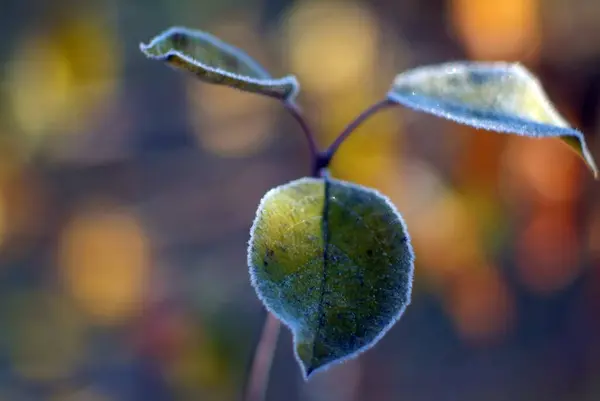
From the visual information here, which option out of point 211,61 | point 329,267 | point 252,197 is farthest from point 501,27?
point 329,267

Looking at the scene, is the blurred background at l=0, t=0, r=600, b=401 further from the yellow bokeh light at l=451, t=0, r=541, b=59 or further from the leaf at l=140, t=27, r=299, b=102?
the leaf at l=140, t=27, r=299, b=102

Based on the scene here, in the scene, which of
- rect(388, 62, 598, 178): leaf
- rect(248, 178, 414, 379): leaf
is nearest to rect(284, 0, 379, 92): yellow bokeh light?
rect(388, 62, 598, 178): leaf

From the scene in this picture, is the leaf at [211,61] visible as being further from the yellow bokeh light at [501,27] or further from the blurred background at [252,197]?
the yellow bokeh light at [501,27]

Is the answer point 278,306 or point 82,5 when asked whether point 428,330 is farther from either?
point 278,306

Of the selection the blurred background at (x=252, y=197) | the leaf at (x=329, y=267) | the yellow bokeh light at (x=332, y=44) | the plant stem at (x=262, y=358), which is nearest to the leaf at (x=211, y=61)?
the leaf at (x=329, y=267)

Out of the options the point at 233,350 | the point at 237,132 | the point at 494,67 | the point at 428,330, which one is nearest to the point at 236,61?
the point at 494,67

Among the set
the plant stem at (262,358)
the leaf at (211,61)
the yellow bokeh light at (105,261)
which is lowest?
the yellow bokeh light at (105,261)
